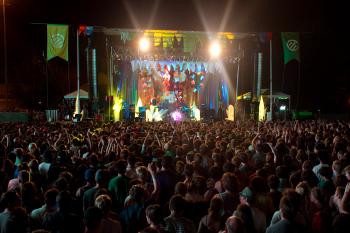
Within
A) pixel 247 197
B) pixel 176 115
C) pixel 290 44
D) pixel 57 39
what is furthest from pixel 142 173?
pixel 176 115

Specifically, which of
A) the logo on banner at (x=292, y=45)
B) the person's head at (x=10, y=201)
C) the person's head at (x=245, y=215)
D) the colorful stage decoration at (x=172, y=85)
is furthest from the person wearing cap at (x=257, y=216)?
the colorful stage decoration at (x=172, y=85)

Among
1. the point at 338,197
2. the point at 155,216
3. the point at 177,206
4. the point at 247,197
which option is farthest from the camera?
the point at 338,197

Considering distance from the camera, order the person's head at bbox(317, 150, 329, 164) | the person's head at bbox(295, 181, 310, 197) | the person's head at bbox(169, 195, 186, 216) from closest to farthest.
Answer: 1. the person's head at bbox(169, 195, 186, 216)
2. the person's head at bbox(295, 181, 310, 197)
3. the person's head at bbox(317, 150, 329, 164)

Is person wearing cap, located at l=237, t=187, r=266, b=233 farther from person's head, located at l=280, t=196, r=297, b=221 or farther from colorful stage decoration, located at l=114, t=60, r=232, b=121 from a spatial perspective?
colorful stage decoration, located at l=114, t=60, r=232, b=121

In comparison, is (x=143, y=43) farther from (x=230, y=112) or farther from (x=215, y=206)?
(x=215, y=206)

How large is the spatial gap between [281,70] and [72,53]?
907 inches

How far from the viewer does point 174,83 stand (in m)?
30.9

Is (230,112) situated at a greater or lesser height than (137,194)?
greater

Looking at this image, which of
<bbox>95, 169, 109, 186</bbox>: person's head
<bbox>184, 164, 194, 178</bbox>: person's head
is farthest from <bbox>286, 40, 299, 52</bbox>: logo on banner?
<bbox>95, 169, 109, 186</bbox>: person's head

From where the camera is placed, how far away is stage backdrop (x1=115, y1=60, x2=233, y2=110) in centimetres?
3064

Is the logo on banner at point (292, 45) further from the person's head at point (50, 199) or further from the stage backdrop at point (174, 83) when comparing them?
the person's head at point (50, 199)

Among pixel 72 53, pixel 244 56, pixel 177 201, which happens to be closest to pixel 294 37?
pixel 244 56

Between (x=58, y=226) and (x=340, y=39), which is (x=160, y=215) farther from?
(x=340, y=39)

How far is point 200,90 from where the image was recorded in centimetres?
3169
